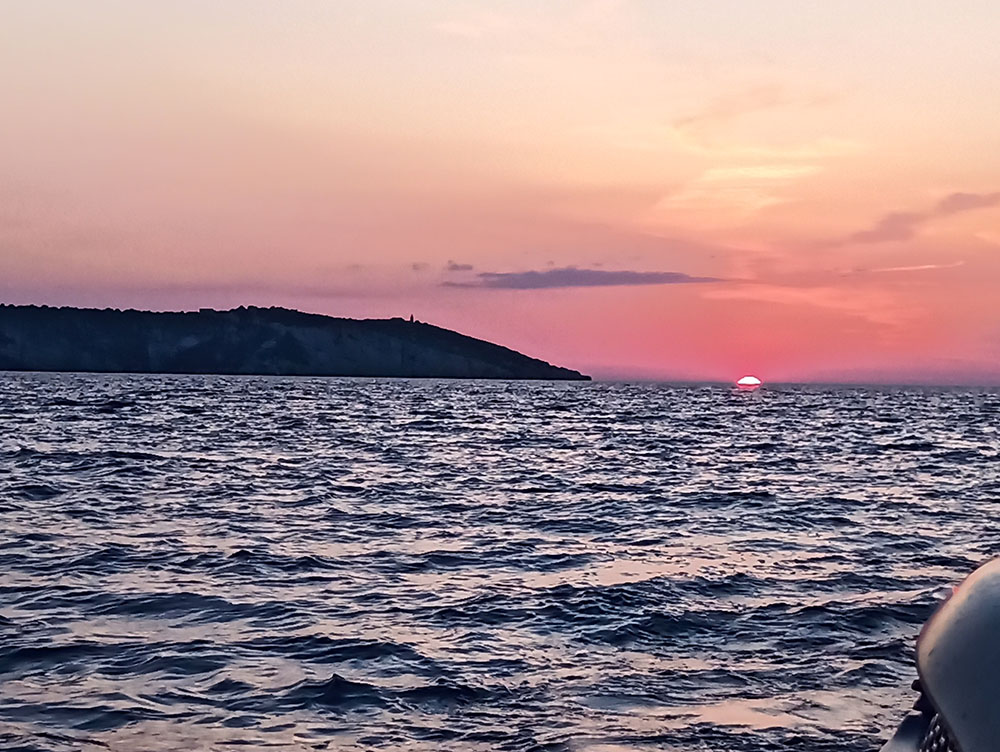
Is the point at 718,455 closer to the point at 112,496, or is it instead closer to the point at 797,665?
the point at 112,496

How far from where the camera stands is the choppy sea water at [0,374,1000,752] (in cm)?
759


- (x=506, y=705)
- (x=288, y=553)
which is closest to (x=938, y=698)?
(x=506, y=705)

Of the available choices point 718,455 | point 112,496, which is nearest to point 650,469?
point 718,455

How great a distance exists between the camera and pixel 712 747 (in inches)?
278

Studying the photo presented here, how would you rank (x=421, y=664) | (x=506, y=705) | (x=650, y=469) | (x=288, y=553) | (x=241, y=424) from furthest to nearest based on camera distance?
(x=241, y=424)
(x=650, y=469)
(x=288, y=553)
(x=421, y=664)
(x=506, y=705)

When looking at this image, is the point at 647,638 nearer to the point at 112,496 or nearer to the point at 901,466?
the point at 112,496

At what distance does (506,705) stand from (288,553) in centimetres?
715

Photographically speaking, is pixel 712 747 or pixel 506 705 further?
pixel 506 705

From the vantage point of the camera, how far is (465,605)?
11.3m

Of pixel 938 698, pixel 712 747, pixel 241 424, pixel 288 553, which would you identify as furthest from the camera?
pixel 241 424

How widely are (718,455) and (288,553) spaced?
24.2 m

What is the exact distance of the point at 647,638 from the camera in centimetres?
1006

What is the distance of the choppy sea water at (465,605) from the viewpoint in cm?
759

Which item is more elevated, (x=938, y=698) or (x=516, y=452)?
(x=938, y=698)
